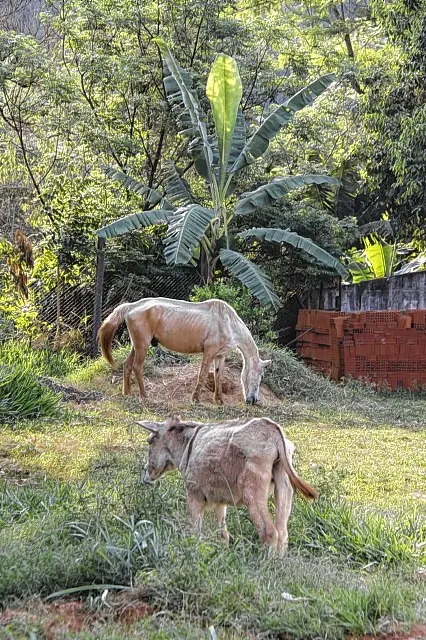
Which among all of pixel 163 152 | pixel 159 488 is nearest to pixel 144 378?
pixel 159 488

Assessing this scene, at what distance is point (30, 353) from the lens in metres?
14.8

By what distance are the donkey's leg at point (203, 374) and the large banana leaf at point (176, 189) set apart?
664 cm

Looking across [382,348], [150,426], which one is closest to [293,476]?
[150,426]

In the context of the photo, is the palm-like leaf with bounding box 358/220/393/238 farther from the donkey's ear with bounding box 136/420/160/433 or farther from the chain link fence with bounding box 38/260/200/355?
the donkey's ear with bounding box 136/420/160/433

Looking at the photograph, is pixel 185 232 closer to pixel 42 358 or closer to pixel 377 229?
pixel 42 358

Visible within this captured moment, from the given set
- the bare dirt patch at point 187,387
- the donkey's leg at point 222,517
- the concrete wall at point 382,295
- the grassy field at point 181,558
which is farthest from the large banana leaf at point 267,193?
the donkey's leg at point 222,517

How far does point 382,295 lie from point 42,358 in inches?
285

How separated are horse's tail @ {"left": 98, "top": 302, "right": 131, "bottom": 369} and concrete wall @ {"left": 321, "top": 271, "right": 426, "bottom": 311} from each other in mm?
6614

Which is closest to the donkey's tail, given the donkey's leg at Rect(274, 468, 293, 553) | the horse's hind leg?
the donkey's leg at Rect(274, 468, 293, 553)

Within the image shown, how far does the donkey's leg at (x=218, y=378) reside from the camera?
13.1 meters

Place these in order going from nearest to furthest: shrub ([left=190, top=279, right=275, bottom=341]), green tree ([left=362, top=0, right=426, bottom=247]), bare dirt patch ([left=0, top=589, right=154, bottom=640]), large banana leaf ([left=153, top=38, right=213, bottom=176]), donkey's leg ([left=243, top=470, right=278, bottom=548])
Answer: bare dirt patch ([left=0, top=589, right=154, bottom=640])
donkey's leg ([left=243, top=470, right=278, bottom=548])
green tree ([left=362, top=0, right=426, bottom=247])
shrub ([left=190, top=279, right=275, bottom=341])
large banana leaf ([left=153, top=38, right=213, bottom=176])

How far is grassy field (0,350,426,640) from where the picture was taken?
4.02 metres

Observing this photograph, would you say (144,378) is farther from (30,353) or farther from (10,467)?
(10,467)

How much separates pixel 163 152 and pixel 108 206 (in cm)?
446
